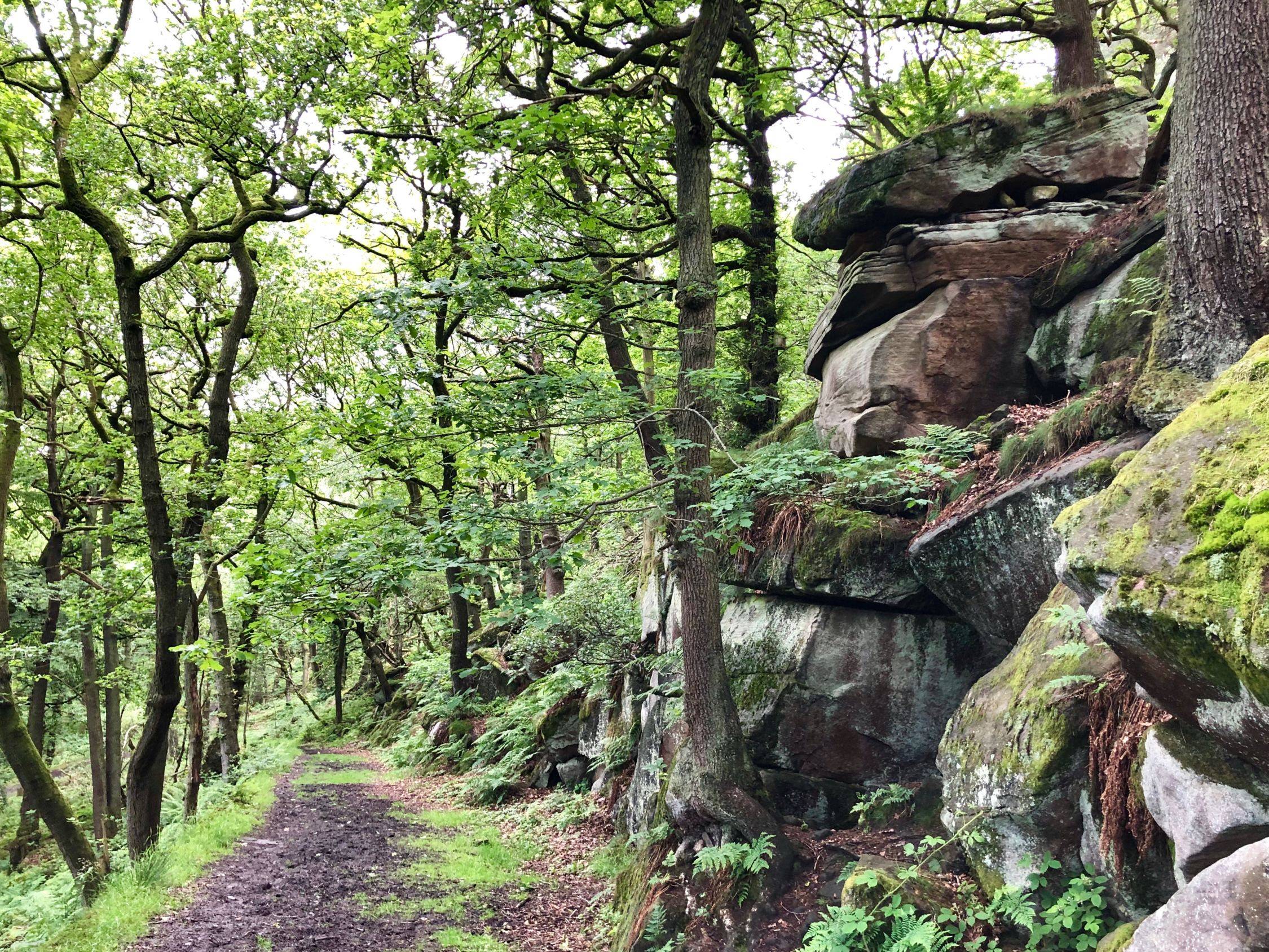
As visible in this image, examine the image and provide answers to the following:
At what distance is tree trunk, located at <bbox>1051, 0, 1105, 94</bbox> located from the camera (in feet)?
27.8

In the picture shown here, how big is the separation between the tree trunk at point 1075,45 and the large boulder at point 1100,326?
368 cm

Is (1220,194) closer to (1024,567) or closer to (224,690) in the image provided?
(1024,567)

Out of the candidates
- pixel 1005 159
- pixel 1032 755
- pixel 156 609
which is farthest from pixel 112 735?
pixel 1005 159

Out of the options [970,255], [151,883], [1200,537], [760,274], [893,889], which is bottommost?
[151,883]

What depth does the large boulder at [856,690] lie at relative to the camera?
6.21 m

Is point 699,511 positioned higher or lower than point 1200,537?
higher

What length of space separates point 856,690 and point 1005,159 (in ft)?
20.1

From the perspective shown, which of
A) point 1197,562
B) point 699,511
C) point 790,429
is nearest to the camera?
point 1197,562

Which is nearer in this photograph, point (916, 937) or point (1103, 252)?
point (916, 937)

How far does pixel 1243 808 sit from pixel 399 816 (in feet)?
41.3

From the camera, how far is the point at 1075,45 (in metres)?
8.56

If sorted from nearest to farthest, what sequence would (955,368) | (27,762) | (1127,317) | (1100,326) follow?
1. (1127,317)
2. (1100,326)
3. (955,368)
4. (27,762)

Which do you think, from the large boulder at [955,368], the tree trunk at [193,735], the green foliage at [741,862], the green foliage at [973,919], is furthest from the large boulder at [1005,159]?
the tree trunk at [193,735]

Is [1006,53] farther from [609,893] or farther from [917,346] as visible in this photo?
[609,893]
